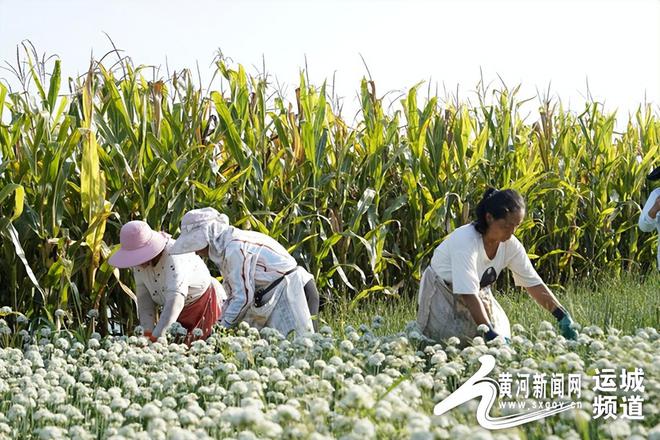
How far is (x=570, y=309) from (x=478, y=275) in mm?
1400

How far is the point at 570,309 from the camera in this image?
6.27 meters

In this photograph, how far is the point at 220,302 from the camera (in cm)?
605

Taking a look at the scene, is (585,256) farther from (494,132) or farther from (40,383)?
(40,383)

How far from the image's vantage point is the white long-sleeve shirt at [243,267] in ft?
17.3

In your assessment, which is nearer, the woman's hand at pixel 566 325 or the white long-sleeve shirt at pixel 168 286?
the woman's hand at pixel 566 325

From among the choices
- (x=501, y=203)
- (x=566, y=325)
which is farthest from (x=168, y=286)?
(x=566, y=325)

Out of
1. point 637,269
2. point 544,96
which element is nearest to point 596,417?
point 544,96

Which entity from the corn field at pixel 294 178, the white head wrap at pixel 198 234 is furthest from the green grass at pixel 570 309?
the white head wrap at pixel 198 234

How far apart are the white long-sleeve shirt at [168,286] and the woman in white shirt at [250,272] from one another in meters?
0.18

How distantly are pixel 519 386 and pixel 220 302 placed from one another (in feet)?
9.06

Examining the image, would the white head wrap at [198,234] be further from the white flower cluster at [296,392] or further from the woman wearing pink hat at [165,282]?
the white flower cluster at [296,392]

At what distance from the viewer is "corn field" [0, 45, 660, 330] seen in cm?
588
